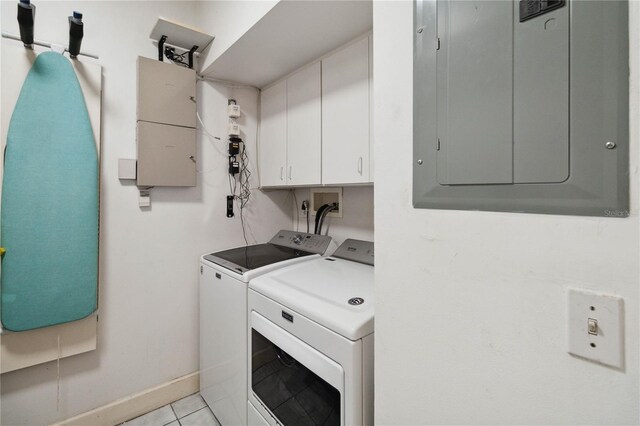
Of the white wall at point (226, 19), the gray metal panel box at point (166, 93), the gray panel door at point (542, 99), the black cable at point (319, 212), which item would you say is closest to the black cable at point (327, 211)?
the black cable at point (319, 212)

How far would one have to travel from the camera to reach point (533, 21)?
0.53 meters

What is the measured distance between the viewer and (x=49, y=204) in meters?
1.49

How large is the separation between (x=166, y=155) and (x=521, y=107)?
190 centimetres

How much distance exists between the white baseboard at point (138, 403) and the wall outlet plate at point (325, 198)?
152cm

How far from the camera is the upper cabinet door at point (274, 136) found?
2062 millimetres

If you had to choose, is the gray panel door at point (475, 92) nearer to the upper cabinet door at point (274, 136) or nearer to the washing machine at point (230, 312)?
the washing machine at point (230, 312)

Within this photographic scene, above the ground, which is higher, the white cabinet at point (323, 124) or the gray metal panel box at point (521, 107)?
the white cabinet at point (323, 124)

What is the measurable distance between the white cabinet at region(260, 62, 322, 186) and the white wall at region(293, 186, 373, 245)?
0.36 metres

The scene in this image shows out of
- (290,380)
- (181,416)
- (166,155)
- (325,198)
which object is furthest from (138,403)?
(325,198)

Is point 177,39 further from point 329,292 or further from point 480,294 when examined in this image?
point 480,294

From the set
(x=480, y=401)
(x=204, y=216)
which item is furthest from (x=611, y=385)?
(x=204, y=216)

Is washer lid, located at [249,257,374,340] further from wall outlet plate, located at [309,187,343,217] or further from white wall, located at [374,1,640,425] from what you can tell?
wall outlet plate, located at [309,187,343,217]

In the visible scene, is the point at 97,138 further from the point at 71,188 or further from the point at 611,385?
the point at 611,385

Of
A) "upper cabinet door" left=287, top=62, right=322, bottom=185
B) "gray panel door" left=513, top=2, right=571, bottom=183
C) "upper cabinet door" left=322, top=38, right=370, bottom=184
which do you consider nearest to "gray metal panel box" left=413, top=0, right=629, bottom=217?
"gray panel door" left=513, top=2, right=571, bottom=183
